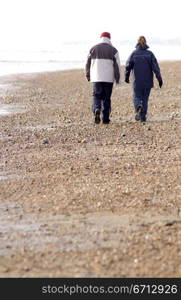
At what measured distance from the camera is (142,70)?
45.6 feet

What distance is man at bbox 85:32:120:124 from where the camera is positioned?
13703 mm

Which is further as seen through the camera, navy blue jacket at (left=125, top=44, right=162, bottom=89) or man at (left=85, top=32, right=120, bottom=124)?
navy blue jacket at (left=125, top=44, right=162, bottom=89)

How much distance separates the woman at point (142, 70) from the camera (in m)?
13.8

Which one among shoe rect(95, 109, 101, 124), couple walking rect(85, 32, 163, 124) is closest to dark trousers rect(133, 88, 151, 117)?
couple walking rect(85, 32, 163, 124)

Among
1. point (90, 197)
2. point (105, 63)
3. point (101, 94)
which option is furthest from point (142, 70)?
point (90, 197)

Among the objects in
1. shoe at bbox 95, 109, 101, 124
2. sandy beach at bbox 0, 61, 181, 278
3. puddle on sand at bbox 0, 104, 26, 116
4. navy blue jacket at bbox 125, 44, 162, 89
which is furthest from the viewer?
puddle on sand at bbox 0, 104, 26, 116

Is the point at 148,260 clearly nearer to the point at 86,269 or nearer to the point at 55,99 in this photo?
the point at 86,269

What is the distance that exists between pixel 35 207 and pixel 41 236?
97 centimetres

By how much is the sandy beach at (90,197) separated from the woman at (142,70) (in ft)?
0.94

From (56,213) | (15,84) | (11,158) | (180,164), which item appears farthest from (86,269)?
(15,84)

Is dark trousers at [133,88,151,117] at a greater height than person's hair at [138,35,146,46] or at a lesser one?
lesser

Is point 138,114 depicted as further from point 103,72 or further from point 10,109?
point 10,109

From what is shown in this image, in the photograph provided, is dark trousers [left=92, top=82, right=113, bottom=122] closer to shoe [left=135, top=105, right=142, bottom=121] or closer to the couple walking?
the couple walking

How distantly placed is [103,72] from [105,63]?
6.5 inches
